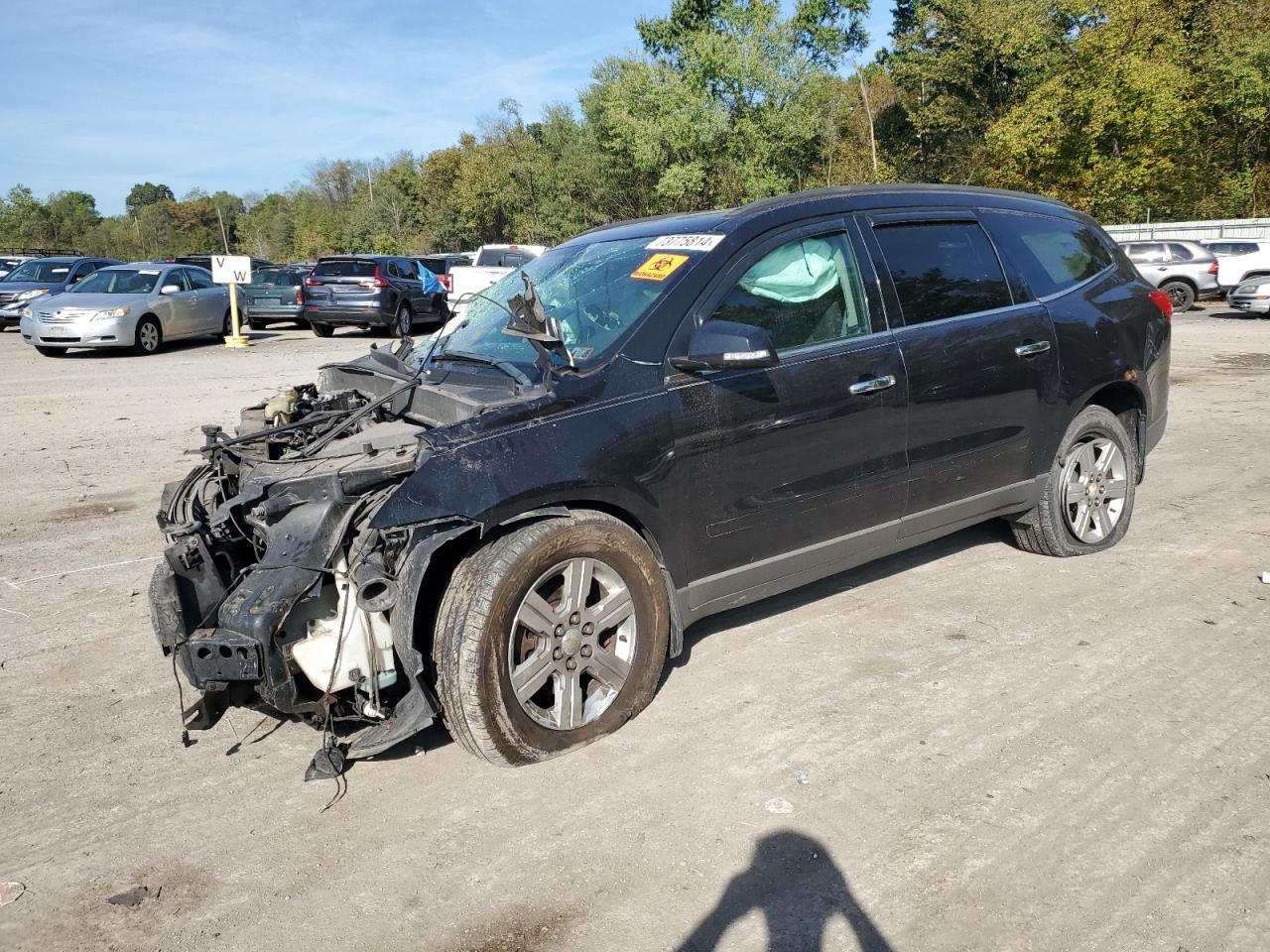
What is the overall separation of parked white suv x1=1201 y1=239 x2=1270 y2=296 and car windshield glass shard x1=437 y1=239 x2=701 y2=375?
24.8 m

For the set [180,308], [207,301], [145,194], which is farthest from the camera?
[145,194]

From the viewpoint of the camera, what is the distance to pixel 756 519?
13.4 feet

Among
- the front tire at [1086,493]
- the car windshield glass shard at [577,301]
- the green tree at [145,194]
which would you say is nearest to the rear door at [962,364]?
the front tire at [1086,493]

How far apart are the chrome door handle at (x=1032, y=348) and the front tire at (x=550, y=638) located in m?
2.31

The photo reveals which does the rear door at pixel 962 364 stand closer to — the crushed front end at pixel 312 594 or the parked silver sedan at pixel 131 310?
the crushed front end at pixel 312 594

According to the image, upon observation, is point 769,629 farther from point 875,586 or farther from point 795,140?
point 795,140

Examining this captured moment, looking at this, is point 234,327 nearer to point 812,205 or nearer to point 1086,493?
point 812,205

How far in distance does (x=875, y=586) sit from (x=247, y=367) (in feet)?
42.8

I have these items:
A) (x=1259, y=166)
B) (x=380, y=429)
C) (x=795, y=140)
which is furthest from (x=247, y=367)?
(x=1259, y=166)

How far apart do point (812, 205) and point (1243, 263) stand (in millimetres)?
25222

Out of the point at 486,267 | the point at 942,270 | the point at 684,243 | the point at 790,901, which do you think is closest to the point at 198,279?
the point at 486,267

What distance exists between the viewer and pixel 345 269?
21312 millimetres

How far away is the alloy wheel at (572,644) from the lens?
348 centimetres

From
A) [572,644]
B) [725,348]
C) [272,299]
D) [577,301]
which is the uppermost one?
[272,299]
